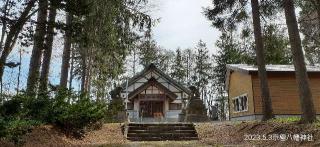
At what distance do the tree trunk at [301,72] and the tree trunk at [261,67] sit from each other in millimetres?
4386

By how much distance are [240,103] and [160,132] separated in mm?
12363

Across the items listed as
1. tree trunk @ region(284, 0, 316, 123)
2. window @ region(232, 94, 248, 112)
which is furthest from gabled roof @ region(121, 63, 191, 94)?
tree trunk @ region(284, 0, 316, 123)

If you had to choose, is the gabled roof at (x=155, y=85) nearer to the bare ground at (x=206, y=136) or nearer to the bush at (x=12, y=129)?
the bare ground at (x=206, y=136)

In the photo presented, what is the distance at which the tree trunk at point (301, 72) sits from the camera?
1271cm

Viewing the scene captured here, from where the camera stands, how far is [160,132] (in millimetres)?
19000

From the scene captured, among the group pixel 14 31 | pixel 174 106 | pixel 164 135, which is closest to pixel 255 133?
pixel 164 135

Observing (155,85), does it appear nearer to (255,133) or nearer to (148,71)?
(148,71)

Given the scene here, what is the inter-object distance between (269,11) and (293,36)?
5018 mm

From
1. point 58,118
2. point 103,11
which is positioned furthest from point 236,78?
point 58,118

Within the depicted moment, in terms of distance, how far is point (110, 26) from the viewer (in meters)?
17.8

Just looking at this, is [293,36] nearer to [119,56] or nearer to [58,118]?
[58,118]

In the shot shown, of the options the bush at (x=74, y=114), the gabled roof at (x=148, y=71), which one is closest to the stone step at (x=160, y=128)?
the bush at (x=74, y=114)

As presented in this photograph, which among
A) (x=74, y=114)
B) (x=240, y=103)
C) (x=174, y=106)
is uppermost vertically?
(x=174, y=106)

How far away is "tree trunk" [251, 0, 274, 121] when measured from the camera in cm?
1731
